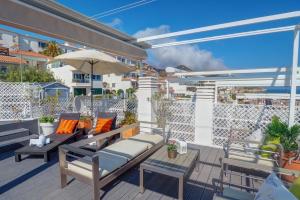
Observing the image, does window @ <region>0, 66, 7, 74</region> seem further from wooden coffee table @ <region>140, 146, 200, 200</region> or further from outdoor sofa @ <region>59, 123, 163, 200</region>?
wooden coffee table @ <region>140, 146, 200, 200</region>

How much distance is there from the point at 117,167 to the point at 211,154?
2530 mm

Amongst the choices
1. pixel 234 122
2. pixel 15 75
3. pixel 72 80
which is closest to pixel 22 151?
pixel 234 122

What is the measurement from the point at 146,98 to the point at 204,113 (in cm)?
183

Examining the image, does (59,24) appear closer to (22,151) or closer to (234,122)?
(22,151)

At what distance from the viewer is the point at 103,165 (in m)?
2.67

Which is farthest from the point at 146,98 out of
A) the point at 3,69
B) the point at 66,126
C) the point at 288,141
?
the point at 3,69

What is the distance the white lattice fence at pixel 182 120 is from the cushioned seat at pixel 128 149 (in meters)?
2.32

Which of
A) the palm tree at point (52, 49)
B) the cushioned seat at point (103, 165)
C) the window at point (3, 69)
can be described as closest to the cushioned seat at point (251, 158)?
the cushioned seat at point (103, 165)

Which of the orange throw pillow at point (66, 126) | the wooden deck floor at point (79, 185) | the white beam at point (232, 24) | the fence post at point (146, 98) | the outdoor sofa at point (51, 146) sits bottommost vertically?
the wooden deck floor at point (79, 185)

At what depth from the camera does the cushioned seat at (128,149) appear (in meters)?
3.09

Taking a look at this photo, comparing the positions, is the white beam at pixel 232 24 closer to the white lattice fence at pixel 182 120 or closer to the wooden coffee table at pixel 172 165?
the white lattice fence at pixel 182 120

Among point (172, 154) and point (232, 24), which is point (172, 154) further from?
point (232, 24)

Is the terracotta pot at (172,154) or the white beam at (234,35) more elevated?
the white beam at (234,35)

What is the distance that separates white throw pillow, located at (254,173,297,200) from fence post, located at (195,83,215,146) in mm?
3334
